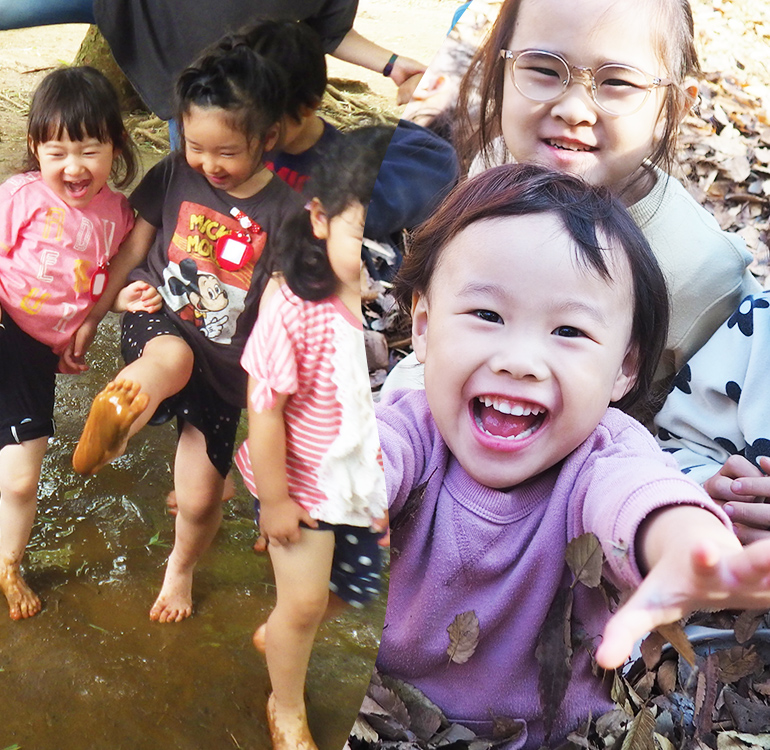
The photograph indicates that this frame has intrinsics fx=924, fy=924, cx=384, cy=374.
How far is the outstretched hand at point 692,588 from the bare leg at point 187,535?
0.45m

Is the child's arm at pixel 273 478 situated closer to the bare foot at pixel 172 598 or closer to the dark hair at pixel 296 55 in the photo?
the bare foot at pixel 172 598

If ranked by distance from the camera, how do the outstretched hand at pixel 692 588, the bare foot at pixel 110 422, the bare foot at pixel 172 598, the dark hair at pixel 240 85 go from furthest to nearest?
the bare foot at pixel 172 598, the bare foot at pixel 110 422, the dark hair at pixel 240 85, the outstretched hand at pixel 692 588

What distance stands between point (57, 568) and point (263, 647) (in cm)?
24

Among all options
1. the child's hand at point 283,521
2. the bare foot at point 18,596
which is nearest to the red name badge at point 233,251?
the child's hand at point 283,521

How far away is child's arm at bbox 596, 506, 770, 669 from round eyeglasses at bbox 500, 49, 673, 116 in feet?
1.15

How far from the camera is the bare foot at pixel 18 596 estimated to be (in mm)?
995

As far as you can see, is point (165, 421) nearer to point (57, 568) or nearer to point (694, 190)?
point (57, 568)

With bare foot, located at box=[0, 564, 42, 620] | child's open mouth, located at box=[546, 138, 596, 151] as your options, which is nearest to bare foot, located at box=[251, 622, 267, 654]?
bare foot, located at box=[0, 564, 42, 620]

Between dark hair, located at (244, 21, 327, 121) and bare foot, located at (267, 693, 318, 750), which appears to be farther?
bare foot, located at (267, 693, 318, 750)

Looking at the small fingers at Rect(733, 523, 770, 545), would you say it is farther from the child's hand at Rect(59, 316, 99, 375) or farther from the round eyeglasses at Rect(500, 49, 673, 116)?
the child's hand at Rect(59, 316, 99, 375)

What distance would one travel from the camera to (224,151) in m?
0.78

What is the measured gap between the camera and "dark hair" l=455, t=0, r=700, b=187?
801mm

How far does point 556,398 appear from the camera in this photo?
799 mm

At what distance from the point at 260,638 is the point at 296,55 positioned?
0.60m
